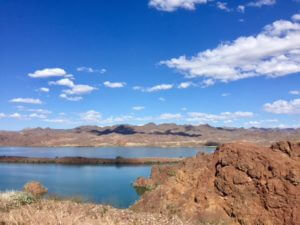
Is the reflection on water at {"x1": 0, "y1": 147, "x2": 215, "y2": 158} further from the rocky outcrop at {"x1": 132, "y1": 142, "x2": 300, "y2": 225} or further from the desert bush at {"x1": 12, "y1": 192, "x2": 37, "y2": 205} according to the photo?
the desert bush at {"x1": 12, "y1": 192, "x2": 37, "y2": 205}

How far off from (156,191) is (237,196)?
4.69m

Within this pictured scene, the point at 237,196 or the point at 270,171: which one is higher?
the point at 270,171

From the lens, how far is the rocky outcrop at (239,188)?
58.5ft

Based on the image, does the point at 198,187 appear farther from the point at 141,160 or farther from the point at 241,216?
the point at 141,160

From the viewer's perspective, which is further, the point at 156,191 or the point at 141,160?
the point at 141,160

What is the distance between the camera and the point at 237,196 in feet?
63.2

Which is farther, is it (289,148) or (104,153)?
(104,153)

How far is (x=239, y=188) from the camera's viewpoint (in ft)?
63.9

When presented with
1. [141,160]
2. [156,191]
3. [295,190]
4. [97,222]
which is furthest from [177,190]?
[141,160]

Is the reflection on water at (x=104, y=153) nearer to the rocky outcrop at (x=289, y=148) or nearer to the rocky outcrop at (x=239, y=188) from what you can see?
the rocky outcrop at (x=239, y=188)

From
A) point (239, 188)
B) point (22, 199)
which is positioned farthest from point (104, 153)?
point (22, 199)

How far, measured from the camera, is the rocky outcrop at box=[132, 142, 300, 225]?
1783cm

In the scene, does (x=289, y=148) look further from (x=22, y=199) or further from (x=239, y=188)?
(x=22, y=199)

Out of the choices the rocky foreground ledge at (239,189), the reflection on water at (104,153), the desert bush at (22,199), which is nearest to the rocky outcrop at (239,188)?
the rocky foreground ledge at (239,189)
